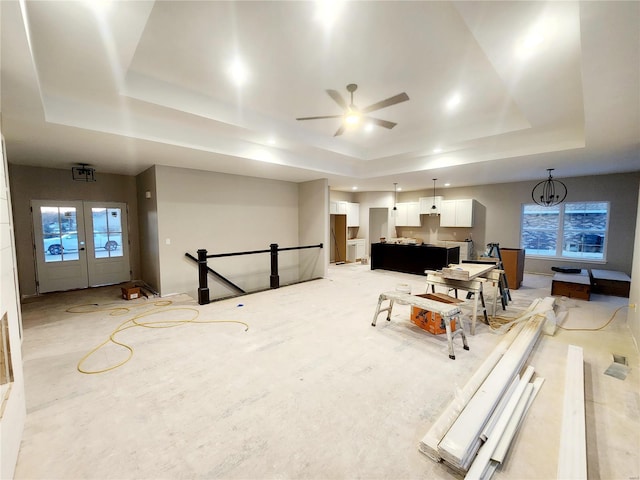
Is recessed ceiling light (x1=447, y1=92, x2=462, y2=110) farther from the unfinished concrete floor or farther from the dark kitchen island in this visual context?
the dark kitchen island

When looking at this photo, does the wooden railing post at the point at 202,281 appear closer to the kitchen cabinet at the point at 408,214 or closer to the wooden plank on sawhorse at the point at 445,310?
the wooden plank on sawhorse at the point at 445,310

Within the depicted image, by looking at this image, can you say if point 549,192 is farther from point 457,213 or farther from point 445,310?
point 445,310

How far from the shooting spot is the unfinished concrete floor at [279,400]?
1656 mm

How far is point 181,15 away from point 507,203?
8.87m

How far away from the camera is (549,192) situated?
23.6 ft

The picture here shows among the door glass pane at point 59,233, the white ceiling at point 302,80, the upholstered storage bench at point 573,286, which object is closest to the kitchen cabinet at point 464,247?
the upholstered storage bench at point 573,286

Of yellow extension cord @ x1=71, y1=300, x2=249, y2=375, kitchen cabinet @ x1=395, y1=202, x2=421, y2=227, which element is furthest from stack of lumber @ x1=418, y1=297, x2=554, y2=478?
kitchen cabinet @ x1=395, y1=202, x2=421, y2=227

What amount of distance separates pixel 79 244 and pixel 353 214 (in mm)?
7972

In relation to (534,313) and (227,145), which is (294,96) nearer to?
(227,145)

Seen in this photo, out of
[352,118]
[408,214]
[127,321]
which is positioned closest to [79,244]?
[127,321]

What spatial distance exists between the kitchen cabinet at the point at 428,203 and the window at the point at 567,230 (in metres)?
2.30

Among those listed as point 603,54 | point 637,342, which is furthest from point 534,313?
point 603,54

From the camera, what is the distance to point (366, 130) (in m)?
4.85

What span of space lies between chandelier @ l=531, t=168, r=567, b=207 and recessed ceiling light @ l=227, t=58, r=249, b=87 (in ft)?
25.8
